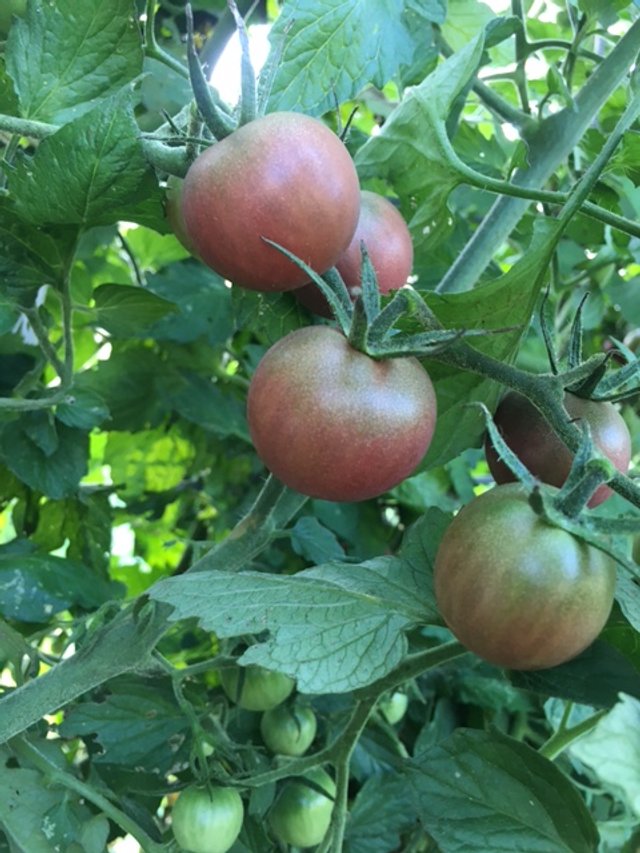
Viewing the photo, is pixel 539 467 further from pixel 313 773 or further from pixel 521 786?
pixel 313 773

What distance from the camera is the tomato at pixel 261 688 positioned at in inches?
33.1

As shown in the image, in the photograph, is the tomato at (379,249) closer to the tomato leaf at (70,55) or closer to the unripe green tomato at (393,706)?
the tomato leaf at (70,55)

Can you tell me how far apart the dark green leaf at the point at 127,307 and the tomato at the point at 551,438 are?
36 cm

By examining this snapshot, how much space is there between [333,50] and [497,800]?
0.54 metres

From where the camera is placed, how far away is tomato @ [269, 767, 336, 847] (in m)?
0.83

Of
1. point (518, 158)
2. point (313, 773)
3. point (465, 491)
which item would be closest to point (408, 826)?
point (313, 773)

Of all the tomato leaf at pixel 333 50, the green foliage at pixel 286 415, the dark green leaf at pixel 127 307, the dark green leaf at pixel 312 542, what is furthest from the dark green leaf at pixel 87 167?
the dark green leaf at pixel 312 542

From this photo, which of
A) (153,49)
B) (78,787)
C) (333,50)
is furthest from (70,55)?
(78,787)

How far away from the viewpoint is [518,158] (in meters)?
0.64

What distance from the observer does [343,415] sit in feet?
1.59

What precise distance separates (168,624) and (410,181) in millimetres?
380

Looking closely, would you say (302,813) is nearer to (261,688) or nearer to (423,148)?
(261,688)

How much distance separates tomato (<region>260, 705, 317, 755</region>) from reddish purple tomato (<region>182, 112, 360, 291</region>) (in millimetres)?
526

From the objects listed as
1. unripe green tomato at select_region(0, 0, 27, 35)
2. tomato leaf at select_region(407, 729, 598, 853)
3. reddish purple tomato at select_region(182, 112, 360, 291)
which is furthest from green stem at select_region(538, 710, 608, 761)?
unripe green tomato at select_region(0, 0, 27, 35)
